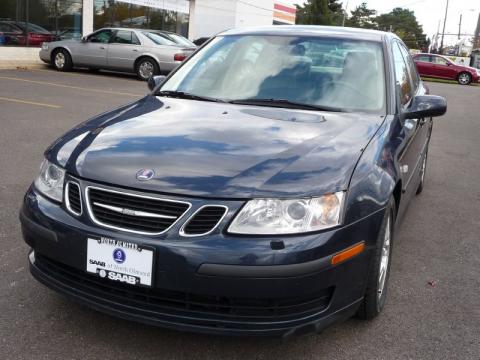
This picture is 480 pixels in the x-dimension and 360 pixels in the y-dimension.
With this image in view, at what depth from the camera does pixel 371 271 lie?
2.66 metres

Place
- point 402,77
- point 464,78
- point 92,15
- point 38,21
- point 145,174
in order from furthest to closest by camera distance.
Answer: point 464,78 < point 92,15 < point 38,21 < point 402,77 < point 145,174

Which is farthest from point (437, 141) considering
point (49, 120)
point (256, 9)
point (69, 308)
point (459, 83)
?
point (256, 9)

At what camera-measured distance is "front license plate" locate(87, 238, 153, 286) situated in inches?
89.4

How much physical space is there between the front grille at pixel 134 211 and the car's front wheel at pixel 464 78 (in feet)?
94.2

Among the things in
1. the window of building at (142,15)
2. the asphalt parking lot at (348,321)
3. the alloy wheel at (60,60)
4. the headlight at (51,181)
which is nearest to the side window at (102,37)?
the alloy wheel at (60,60)

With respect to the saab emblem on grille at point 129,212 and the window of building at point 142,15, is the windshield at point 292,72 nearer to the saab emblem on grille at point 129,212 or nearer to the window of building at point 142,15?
the saab emblem on grille at point 129,212

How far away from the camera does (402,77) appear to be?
404 cm

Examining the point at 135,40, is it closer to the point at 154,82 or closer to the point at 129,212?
the point at 154,82

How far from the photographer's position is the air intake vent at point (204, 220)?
2260 millimetres

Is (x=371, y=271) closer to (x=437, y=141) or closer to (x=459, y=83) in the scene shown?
(x=437, y=141)

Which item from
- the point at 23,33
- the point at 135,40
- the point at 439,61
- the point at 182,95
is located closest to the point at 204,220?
the point at 182,95

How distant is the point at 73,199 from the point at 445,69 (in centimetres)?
2873

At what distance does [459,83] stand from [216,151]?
28.8 m

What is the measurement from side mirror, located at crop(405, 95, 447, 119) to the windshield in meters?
0.24
